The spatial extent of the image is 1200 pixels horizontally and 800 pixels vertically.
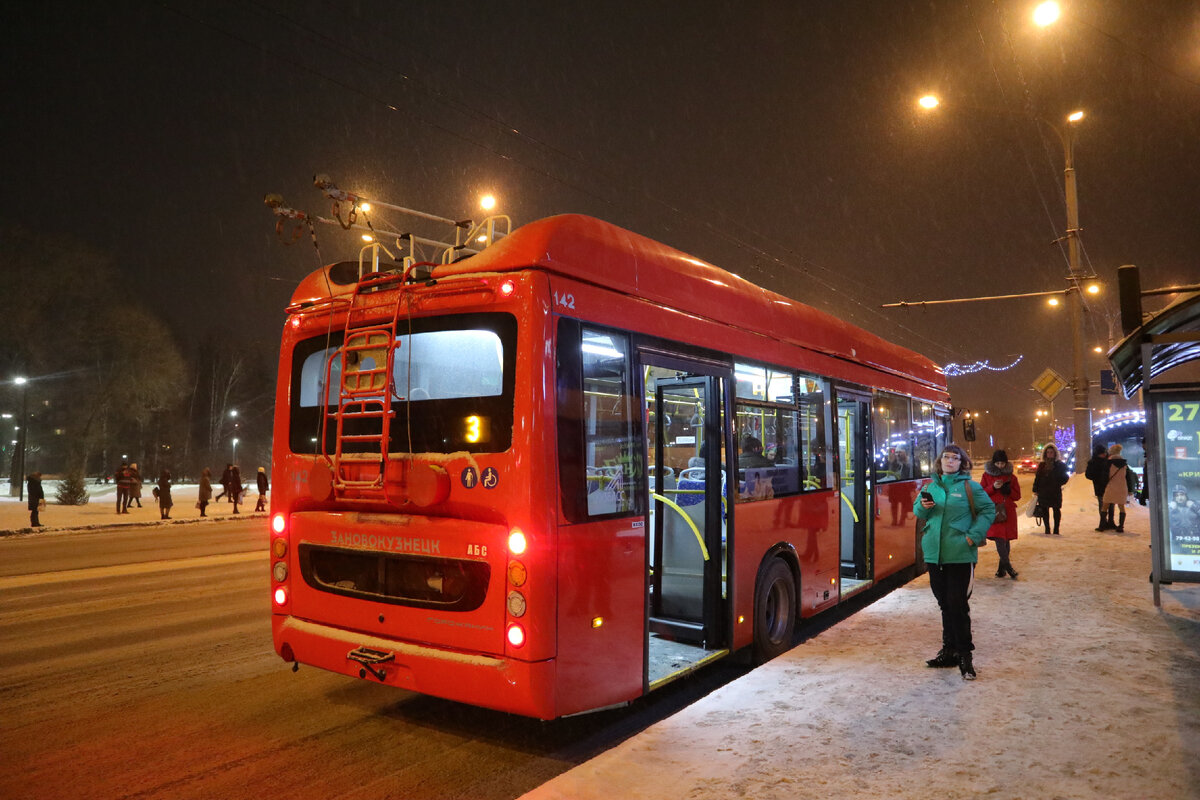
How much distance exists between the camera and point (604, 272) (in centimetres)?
497

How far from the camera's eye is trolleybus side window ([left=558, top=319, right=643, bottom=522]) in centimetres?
453

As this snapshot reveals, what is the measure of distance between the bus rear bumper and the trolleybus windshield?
1.24 meters

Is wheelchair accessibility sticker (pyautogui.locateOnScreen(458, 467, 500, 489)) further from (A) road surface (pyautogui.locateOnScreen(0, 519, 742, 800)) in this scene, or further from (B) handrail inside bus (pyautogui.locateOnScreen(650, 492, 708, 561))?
(B) handrail inside bus (pyautogui.locateOnScreen(650, 492, 708, 561))

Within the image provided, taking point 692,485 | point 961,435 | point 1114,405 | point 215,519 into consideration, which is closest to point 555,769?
point 692,485

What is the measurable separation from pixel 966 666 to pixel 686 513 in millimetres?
2415

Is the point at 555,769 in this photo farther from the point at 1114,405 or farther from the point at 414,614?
the point at 1114,405

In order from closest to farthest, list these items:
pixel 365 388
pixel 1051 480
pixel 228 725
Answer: pixel 365 388 < pixel 228 725 < pixel 1051 480

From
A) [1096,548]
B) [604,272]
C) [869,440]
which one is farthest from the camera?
[1096,548]

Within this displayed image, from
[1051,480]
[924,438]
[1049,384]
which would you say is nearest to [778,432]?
[924,438]

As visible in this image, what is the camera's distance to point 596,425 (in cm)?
477

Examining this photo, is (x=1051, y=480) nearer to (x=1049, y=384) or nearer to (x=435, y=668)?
(x=1049, y=384)

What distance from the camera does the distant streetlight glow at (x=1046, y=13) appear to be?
10473 mm

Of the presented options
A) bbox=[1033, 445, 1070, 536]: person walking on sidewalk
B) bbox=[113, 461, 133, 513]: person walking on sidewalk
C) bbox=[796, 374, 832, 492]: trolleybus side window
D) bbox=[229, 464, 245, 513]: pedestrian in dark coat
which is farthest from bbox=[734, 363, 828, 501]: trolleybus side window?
bbox=[113, 461, 133, 513]: person walking on sidewalk

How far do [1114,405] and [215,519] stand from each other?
134 feet
